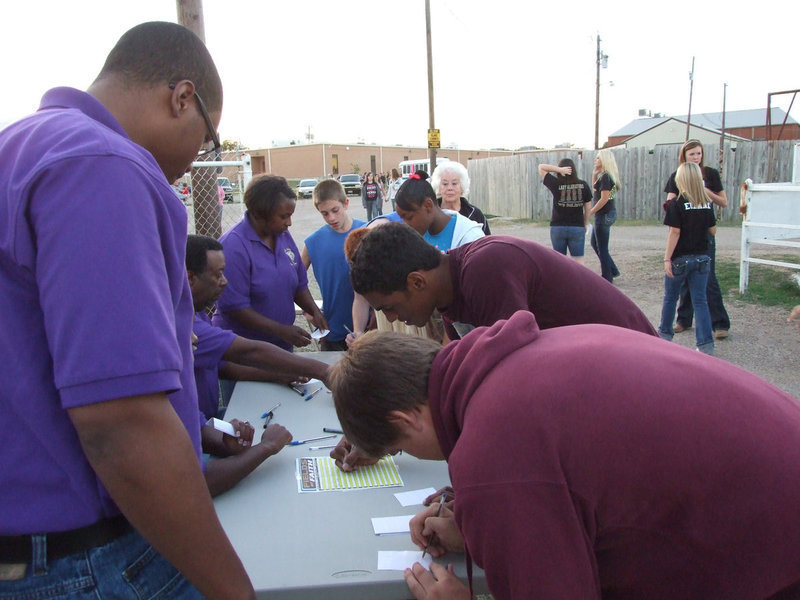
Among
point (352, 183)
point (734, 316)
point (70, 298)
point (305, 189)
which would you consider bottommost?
point (734, 316)

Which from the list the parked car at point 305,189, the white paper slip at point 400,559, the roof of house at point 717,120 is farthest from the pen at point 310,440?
the roof of house at point 717,120

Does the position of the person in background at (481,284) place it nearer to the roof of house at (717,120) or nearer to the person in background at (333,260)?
the person in background at (333,260)

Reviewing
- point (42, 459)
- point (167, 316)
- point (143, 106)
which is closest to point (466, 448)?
point (167, 316)

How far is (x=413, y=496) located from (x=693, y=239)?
14.6ft

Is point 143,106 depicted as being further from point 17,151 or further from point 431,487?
point 431,487

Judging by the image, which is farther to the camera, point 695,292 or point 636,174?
point 636,174

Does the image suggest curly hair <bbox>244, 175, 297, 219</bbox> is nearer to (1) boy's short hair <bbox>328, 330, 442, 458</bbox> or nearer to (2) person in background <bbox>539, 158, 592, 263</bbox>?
(1) boy's short hair <bbox>328, 330, 442, 458</bbox>

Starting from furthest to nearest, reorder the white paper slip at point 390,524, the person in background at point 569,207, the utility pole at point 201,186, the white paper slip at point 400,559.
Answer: the person in background at point 569,207, the utility pole at point 201,186, the white paper slip at point 390,524, the white paper slip at point 400,559

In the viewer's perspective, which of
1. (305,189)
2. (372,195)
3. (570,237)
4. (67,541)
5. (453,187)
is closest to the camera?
(67,541)

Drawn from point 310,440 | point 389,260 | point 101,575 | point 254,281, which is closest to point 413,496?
point 310,440

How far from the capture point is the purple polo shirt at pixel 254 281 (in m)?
3.54

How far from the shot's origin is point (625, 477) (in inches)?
41.4

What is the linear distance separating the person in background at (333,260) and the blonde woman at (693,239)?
116 inches

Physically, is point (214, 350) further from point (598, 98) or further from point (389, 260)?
point (598, 98)
